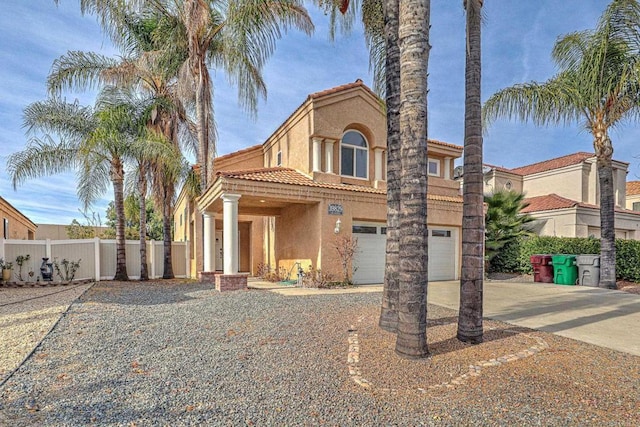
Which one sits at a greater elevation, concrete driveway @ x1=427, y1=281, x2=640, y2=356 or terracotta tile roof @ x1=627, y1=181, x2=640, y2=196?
terracotta tile roof @ x1=627, y1=181, x2=640, y2=196

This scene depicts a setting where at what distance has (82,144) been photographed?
1421 centimetres

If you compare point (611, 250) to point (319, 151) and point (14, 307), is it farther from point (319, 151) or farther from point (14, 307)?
point (14, 307)

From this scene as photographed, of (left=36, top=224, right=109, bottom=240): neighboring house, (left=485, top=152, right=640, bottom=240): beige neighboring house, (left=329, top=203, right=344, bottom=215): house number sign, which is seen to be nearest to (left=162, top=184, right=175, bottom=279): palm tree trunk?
(left=329, top=203, right=344, bottom=215): house number sign

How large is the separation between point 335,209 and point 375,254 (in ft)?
8.91

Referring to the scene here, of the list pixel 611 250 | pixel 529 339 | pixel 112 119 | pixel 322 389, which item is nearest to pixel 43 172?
pixel 112 119

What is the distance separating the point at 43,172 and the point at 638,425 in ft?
60.9

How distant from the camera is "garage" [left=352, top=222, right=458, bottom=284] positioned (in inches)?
538

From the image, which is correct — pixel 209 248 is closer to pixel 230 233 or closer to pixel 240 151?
pixel 230 233

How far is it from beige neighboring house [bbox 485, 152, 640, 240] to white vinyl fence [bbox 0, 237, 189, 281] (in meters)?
19.2

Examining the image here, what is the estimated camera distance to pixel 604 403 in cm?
354

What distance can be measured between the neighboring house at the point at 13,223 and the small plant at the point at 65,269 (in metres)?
8.26

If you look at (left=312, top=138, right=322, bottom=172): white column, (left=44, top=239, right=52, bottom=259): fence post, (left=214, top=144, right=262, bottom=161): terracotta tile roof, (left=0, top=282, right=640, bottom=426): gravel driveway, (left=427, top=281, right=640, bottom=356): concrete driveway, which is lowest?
(left=427, top=281, right=640, bottom=356): concrete driveway

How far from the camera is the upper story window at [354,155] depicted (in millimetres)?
14797

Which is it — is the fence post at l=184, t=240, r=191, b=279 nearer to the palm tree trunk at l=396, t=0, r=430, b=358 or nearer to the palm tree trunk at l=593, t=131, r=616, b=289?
the palm tree trunk at l=396, t=0, r=430, b=358
